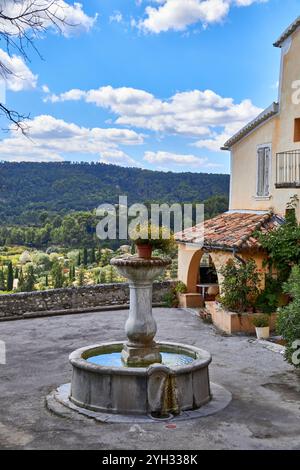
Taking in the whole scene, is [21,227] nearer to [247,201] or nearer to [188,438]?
[247,201]

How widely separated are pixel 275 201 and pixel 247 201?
1960mm

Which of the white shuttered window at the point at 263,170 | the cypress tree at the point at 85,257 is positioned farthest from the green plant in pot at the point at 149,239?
the cypress tree at the point at 85,257

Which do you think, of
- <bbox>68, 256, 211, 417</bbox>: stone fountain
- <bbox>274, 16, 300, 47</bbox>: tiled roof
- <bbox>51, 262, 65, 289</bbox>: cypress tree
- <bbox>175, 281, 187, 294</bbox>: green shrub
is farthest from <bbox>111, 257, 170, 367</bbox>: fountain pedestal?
<bbox>51, 262, 65, 289</bbox>: cypress tree

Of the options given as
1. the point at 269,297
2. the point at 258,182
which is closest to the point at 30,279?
the point at 258,182

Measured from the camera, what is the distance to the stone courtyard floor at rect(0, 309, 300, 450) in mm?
7035

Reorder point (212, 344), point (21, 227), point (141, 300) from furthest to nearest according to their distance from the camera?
point (21, 227)
point (212, 344)
point (141, 300)

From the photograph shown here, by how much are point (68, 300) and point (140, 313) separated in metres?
9.62

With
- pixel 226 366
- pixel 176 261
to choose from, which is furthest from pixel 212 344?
pixel 176 261

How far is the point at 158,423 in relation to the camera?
7.66 m

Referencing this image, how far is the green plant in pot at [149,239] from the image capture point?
8828 millimetres

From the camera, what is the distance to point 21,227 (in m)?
36.1

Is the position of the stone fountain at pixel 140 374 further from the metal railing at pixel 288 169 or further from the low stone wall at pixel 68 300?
the low stone wall at pixel 68 300

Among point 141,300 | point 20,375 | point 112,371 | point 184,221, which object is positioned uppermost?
point 184,221

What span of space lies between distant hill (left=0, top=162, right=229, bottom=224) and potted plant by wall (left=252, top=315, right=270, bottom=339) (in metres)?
17.7
